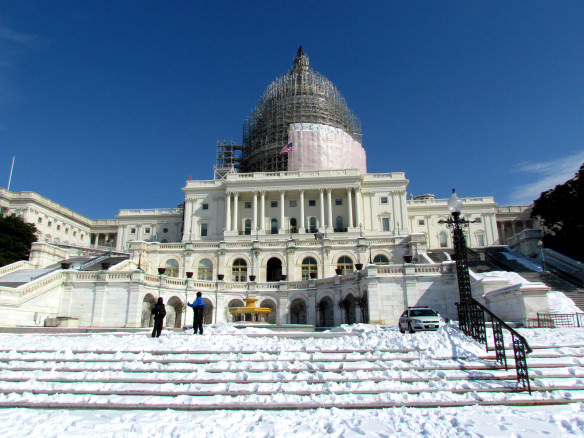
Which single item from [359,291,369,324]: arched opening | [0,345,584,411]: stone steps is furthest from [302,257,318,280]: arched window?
[0,345,584,411]: stone steps

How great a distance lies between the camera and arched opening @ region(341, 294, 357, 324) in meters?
35.4

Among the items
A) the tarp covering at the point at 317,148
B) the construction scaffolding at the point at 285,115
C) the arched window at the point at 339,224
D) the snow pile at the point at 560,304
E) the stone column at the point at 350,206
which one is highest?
the construction scaffolding at the point at 285,115

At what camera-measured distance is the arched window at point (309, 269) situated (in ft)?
160

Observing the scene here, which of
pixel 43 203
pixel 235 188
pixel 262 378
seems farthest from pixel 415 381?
pixel 43 203

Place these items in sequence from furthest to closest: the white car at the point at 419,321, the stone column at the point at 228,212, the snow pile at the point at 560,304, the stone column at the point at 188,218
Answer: the stone column at the point at 188,218 < the stone column at the point at 228,212 < the snow pile at the point at 560,304 < the white car at the point at 419,321

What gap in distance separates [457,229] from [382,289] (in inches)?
666

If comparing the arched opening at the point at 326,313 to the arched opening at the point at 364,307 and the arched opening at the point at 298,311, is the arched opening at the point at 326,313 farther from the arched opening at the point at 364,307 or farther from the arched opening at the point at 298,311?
the arched opening at the point at 364,307

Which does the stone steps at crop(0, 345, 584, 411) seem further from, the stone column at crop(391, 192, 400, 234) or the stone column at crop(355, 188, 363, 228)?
the stone column at crop(391, 192, 400, 234)

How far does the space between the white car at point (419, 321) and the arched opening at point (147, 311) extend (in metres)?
22.8

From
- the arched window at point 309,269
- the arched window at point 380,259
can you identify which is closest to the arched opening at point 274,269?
the arched window at point 309,269

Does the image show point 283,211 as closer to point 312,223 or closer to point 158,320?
point 312,223

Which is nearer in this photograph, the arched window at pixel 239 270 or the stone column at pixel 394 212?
the arched window at pixel 239 270

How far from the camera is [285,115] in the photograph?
287 ft

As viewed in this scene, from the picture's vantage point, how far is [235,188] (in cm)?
7306
